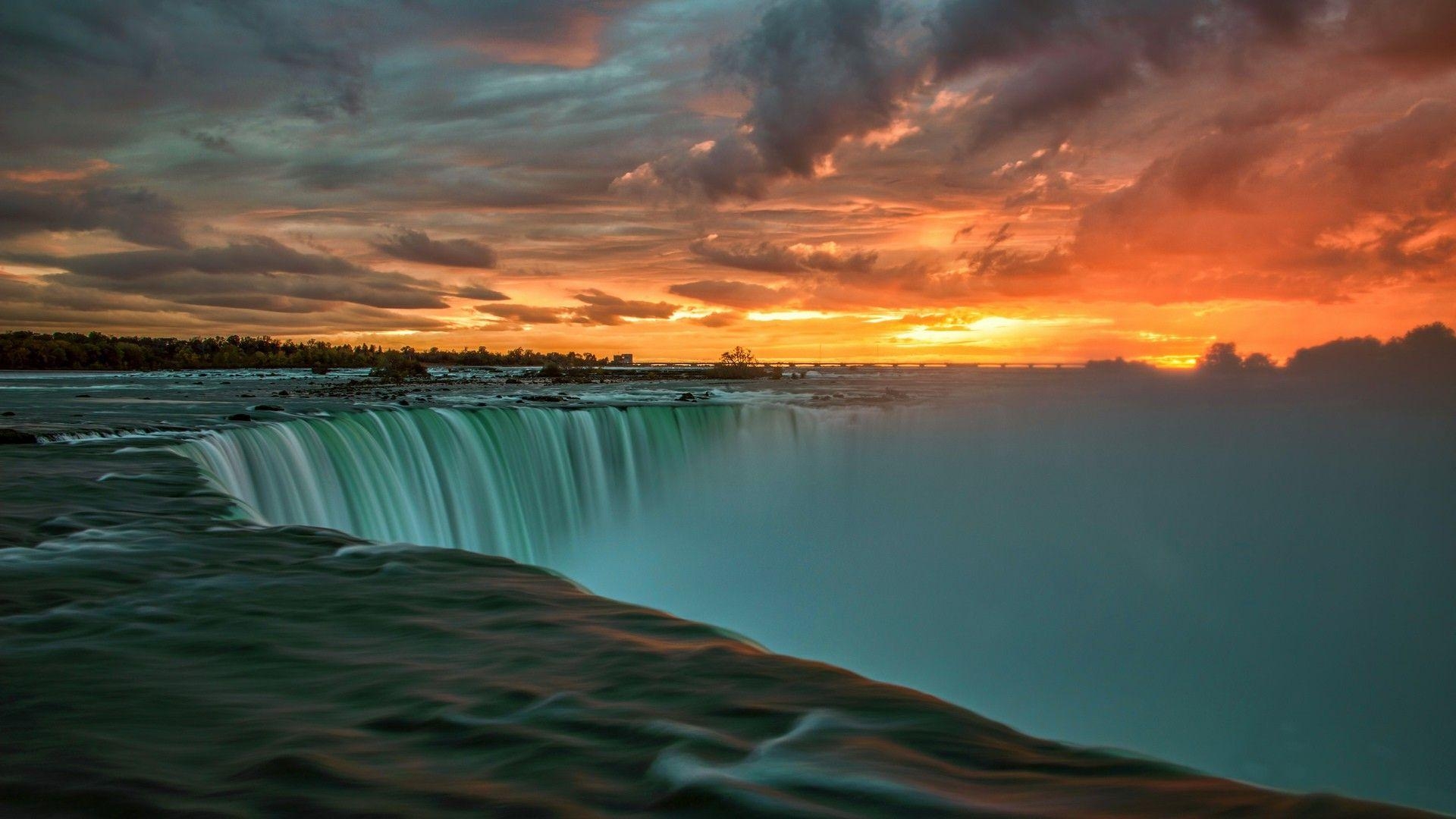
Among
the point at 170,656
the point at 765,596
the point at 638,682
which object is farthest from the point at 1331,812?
the point at 765,596

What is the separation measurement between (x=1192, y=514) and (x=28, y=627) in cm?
3519

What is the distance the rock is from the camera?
1423cm

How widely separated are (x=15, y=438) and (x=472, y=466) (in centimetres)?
810

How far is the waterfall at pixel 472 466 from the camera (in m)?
13.6

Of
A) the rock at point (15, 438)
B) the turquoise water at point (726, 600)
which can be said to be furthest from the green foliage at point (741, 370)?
the rock at point (15, 438)

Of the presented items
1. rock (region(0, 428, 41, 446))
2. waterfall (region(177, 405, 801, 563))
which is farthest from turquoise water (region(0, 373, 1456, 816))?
rock (region(0, 428, 41, 446))

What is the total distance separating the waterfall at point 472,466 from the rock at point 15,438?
2.97 meters

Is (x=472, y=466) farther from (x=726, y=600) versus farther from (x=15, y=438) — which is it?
(x=15, y=438)

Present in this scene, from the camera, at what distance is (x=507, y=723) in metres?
3.70

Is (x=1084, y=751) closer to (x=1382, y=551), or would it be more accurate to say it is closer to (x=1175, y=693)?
(x=1175, y=693)

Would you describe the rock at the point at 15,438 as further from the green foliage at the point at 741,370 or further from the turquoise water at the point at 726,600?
the green foliage at the point at 741,370

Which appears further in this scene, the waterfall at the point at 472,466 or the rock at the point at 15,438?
the rock at the point at 15,438

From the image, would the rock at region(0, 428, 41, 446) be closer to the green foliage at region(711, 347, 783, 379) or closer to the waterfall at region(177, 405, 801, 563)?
the waterfall at region(177, 405, 801, 563)

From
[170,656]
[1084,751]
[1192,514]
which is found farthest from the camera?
[1192,514]
